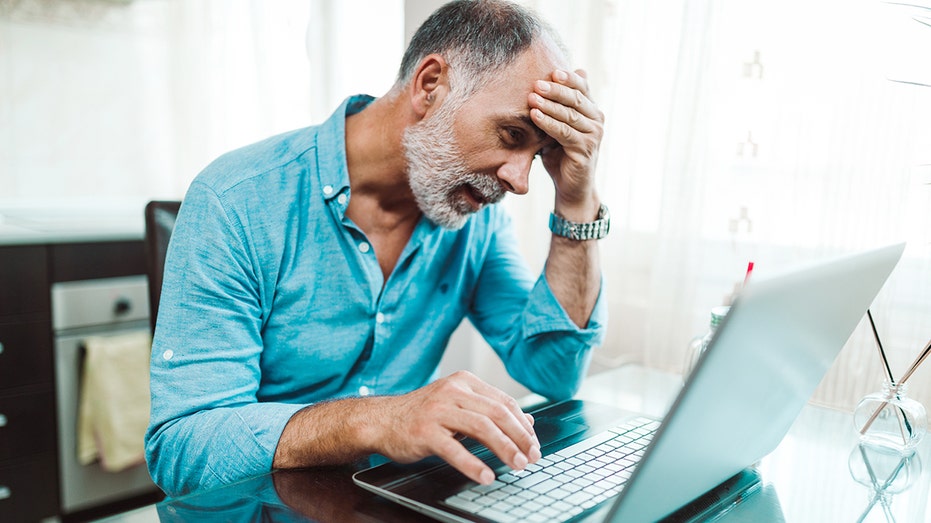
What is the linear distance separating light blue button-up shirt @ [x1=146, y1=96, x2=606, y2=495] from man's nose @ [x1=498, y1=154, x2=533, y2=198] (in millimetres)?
191

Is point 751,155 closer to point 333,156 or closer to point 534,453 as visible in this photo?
point 333,156

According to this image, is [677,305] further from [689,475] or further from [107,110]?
[107,110]

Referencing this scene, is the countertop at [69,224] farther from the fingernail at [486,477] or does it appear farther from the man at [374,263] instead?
the fingernail at [486,477]

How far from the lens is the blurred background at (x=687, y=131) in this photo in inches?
47.3

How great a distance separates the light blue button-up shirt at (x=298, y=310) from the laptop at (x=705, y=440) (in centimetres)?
26

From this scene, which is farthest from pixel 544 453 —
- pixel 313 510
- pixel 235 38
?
pixel 235 38

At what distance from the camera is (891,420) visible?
0.88 meters

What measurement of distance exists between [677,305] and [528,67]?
0.70 metres

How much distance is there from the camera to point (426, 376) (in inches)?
47.9

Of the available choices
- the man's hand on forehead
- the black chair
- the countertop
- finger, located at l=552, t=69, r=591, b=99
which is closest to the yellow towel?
the countertop

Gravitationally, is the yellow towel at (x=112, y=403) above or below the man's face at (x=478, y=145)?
below

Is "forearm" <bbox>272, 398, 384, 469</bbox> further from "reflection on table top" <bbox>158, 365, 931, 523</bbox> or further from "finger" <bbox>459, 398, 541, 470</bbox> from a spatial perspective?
"finger" <bbox>459, 398, 541, 470</bbox>

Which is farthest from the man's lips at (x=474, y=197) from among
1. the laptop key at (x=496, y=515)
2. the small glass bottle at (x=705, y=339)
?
the laptop key at (x=496, y=515)

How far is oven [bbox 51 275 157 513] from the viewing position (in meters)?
1.90
